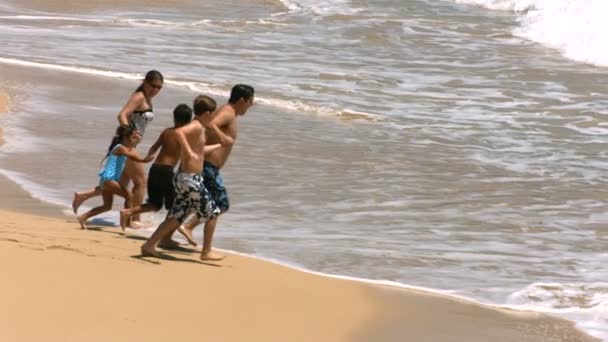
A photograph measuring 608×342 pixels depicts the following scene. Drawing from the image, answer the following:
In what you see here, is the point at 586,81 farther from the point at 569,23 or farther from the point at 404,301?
the point at 404,301

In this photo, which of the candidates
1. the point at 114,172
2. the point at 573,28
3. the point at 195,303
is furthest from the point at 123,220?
the point at 573,28

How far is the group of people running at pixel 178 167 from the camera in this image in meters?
7.47

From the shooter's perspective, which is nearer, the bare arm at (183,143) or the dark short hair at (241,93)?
the bare arm at (183,143)

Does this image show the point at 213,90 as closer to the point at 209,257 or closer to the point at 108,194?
the point at 108,194

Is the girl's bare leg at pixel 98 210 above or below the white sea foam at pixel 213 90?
above

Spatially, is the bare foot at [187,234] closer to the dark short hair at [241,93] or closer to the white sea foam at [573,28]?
the dark short hair at [241,93]

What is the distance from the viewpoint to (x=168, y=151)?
8.00 meters

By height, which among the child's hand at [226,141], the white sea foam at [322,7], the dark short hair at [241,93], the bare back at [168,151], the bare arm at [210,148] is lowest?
the white sea foam at [322,7]

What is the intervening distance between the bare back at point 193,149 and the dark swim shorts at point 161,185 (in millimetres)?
501

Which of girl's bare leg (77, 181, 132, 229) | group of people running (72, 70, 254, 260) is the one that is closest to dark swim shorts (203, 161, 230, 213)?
group of people running (72, 70, 254, 260)

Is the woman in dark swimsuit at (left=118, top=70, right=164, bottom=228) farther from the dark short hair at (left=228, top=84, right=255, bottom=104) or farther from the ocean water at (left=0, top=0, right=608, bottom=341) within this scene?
the dark short hair at (left=228, top=84, right=255, bottom=104)

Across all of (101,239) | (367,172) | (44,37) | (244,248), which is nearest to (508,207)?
(367,172)

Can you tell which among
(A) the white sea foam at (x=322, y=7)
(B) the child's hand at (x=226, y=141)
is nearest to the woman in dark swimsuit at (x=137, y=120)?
(B) the child's hand at (x=226, y=141)

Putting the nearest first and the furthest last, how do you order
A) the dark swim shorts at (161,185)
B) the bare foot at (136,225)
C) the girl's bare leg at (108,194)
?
the dark swim shorts at (161,185), the girl's bare leg at (108,194), the bare foot at (136,225)
